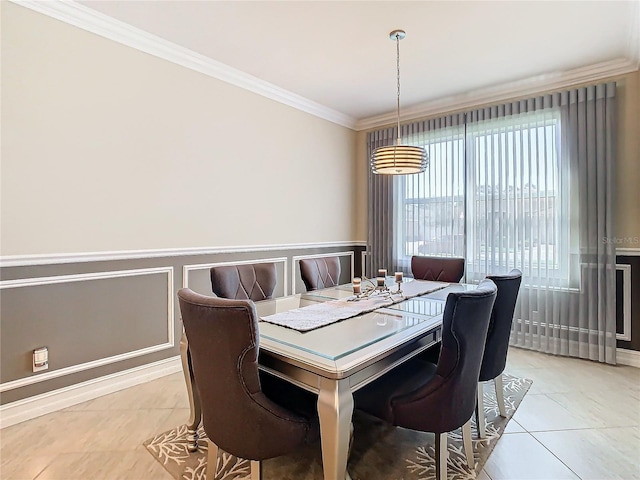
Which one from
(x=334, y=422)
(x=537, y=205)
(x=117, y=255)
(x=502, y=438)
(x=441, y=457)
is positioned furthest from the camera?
(x=537, y=205)

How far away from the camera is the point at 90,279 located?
2562 mm

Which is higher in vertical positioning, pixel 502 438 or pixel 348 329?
pixel 348 329

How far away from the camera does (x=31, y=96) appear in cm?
227

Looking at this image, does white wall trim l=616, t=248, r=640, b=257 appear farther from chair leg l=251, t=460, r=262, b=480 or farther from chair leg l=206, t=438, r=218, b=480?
chair leg l=206, t=438, r=218, b=480

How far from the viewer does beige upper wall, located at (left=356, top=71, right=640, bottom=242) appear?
311 cm

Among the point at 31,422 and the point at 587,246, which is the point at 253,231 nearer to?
the point at 31,422

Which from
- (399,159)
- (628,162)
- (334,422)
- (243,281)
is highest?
(628,162)

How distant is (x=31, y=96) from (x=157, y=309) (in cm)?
173

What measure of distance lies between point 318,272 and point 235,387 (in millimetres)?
1796

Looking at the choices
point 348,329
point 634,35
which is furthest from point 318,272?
point 634,35

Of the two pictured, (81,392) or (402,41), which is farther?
(402,41)

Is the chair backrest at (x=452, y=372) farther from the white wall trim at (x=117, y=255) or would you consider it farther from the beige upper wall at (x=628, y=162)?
the beige upper wall at (x=628, y=162)

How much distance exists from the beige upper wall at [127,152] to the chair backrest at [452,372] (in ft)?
7.67

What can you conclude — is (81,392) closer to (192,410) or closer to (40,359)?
(40,359)
